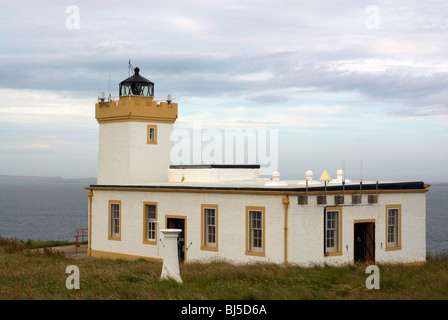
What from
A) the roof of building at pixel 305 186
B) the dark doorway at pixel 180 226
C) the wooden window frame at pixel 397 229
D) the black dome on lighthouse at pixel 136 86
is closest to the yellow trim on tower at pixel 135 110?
the black dome on lighthouse at pixel 136 86

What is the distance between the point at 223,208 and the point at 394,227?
7094 mm

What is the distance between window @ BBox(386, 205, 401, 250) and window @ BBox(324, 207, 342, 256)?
2737 millimetres

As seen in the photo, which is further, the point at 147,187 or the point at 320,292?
the point at 147,187

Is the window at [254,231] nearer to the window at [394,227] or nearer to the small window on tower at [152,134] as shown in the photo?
the window at [394,227]

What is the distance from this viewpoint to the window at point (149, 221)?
27503 mm

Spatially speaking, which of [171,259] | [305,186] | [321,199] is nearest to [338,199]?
[321,199]

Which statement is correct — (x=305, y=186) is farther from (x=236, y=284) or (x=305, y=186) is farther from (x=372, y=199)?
(x=236, y=284)

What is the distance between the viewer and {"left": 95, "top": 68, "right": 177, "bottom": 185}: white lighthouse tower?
30.5 m

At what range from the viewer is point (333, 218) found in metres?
23.6

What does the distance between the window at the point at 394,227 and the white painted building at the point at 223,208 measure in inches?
1.6

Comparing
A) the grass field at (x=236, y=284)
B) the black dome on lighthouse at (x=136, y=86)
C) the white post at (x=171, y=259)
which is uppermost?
the black dome on lighthouse at (x=136, y=86)
